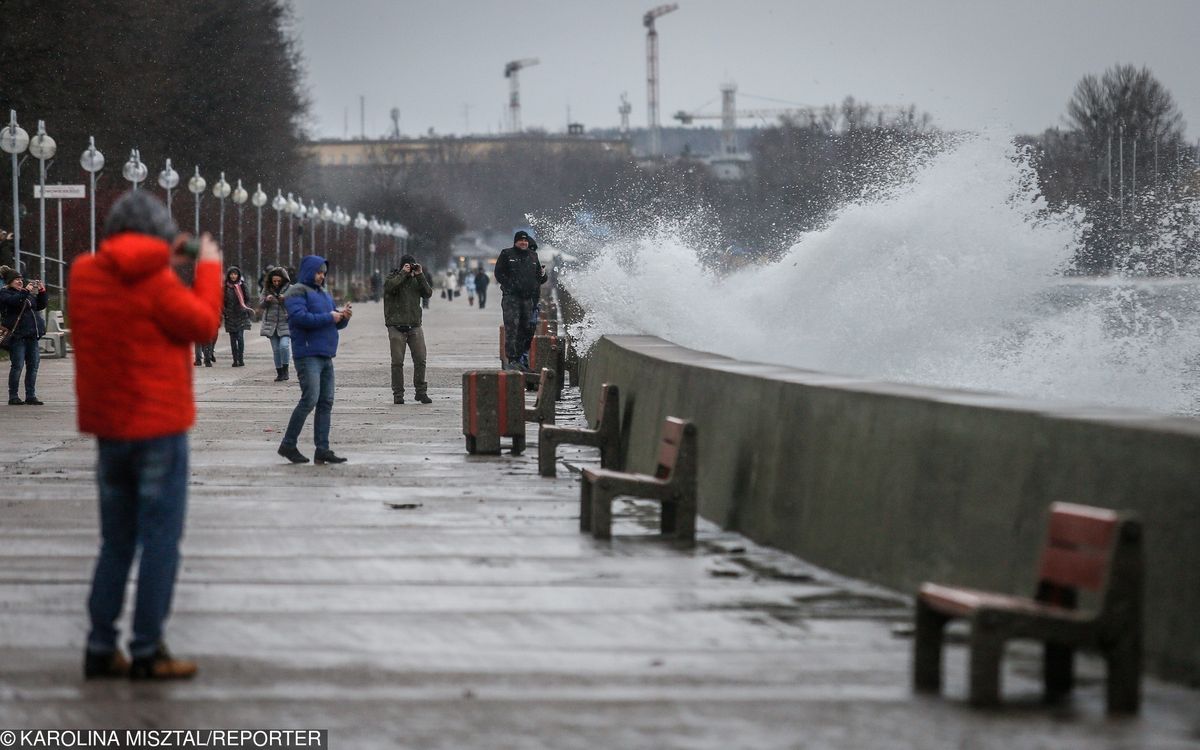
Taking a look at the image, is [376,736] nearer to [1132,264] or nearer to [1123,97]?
[1132,264]

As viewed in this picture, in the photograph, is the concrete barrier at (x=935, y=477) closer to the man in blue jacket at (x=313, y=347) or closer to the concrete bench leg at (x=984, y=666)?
the concrete bench leg at (x=984, y=666)

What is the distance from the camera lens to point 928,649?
285 inches

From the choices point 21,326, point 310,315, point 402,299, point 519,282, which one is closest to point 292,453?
point 310,315

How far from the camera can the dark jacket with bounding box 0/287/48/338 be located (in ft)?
78.9

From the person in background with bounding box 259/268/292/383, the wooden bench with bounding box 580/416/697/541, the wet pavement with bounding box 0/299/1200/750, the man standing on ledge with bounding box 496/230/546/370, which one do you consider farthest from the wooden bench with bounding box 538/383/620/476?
the person in background with bounding box 259/268/292/383

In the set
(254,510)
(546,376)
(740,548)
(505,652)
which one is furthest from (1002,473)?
(546,376)

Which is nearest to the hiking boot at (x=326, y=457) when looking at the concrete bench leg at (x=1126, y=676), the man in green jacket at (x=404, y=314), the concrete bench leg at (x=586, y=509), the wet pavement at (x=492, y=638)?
the wet pavement at (x=492, y=638)

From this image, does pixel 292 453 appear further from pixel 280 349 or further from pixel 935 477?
pixel 280 349

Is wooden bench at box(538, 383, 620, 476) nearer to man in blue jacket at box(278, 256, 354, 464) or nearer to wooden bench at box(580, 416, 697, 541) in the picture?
man in blue jacket at box(278, 256, 354, 464)

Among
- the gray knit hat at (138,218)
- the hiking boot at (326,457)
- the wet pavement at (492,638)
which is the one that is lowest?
the hiking boot at (326,457)

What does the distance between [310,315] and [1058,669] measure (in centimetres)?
1013

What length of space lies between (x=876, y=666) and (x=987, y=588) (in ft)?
2.98

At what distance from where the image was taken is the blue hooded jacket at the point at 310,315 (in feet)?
53.7

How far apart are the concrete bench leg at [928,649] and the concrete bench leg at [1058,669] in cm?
38
